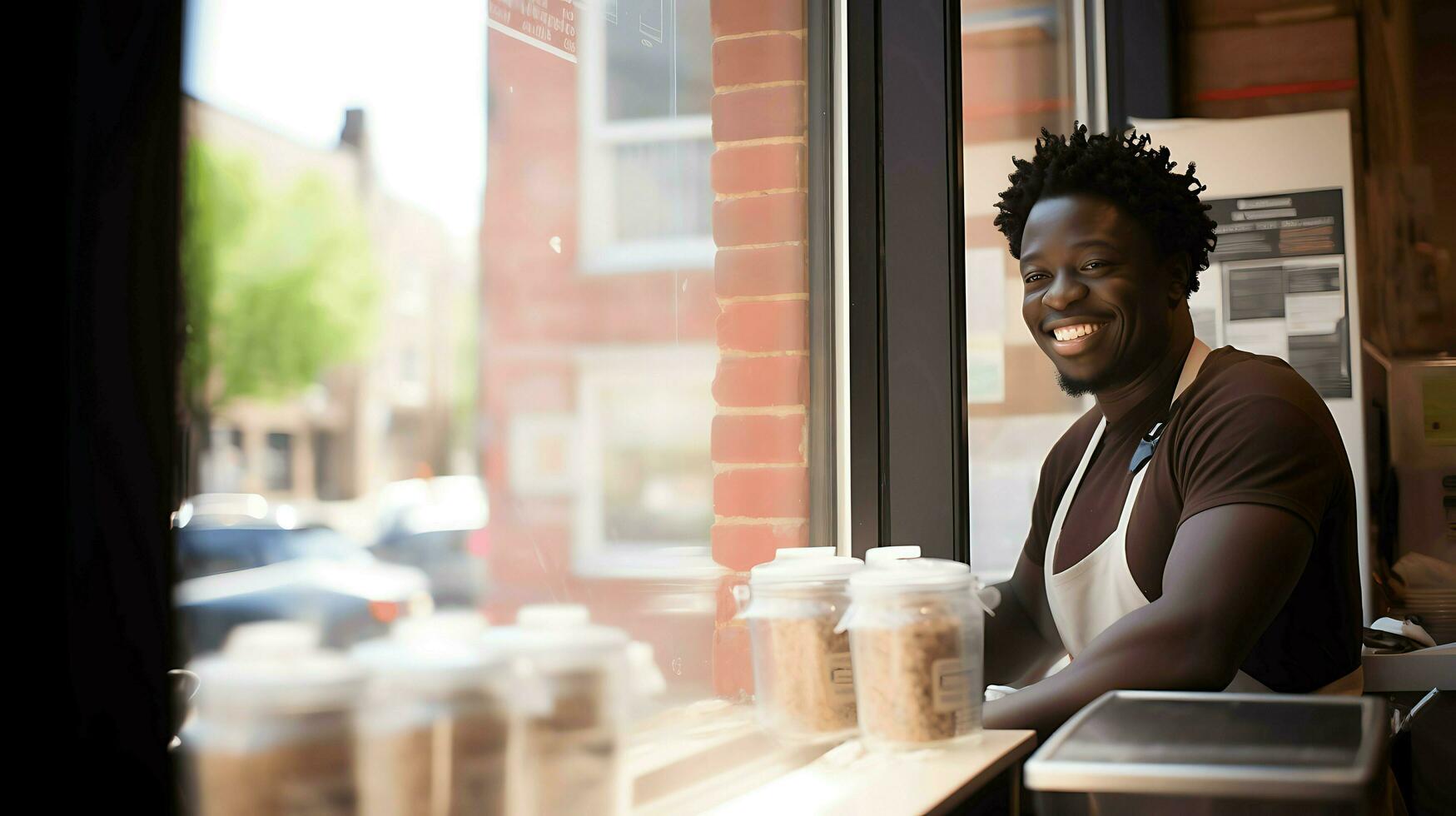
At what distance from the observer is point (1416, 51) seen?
9.55ft

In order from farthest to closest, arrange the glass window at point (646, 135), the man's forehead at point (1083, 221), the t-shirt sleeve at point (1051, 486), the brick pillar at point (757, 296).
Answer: the t-shirt sleeve at point (1051, 486) < the man's forehead at point (1083, 221) < the brick pillar at point (757, 296) < the glass window at point (646, 135)

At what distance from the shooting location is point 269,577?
0.80 metres

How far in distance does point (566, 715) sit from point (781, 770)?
0.54 metres

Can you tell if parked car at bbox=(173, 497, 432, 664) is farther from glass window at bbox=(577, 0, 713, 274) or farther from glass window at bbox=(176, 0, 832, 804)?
glass window at bbox=(577, 0, 713, 274)

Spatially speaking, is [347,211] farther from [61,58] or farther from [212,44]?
[61,58]

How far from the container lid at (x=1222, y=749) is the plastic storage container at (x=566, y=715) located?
36 centimetres

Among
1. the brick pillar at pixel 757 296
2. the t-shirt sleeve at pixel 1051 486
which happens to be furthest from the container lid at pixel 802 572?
the t-shirt sleeve at pixel 1051 486

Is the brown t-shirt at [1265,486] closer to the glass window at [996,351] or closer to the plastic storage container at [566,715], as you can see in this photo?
the glass window at [996,351]

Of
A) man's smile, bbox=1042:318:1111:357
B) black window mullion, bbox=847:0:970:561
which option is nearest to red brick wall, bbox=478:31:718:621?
black window mullion, bbox=847:0:970:561

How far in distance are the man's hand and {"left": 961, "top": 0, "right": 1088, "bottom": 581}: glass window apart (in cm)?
43

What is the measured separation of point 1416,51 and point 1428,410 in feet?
3.04

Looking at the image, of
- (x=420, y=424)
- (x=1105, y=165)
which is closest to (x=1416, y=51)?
(x=1105, y=165)

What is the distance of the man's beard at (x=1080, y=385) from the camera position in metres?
1.90

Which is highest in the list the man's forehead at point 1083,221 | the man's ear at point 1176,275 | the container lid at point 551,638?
the man's forehead at point 1083,221
